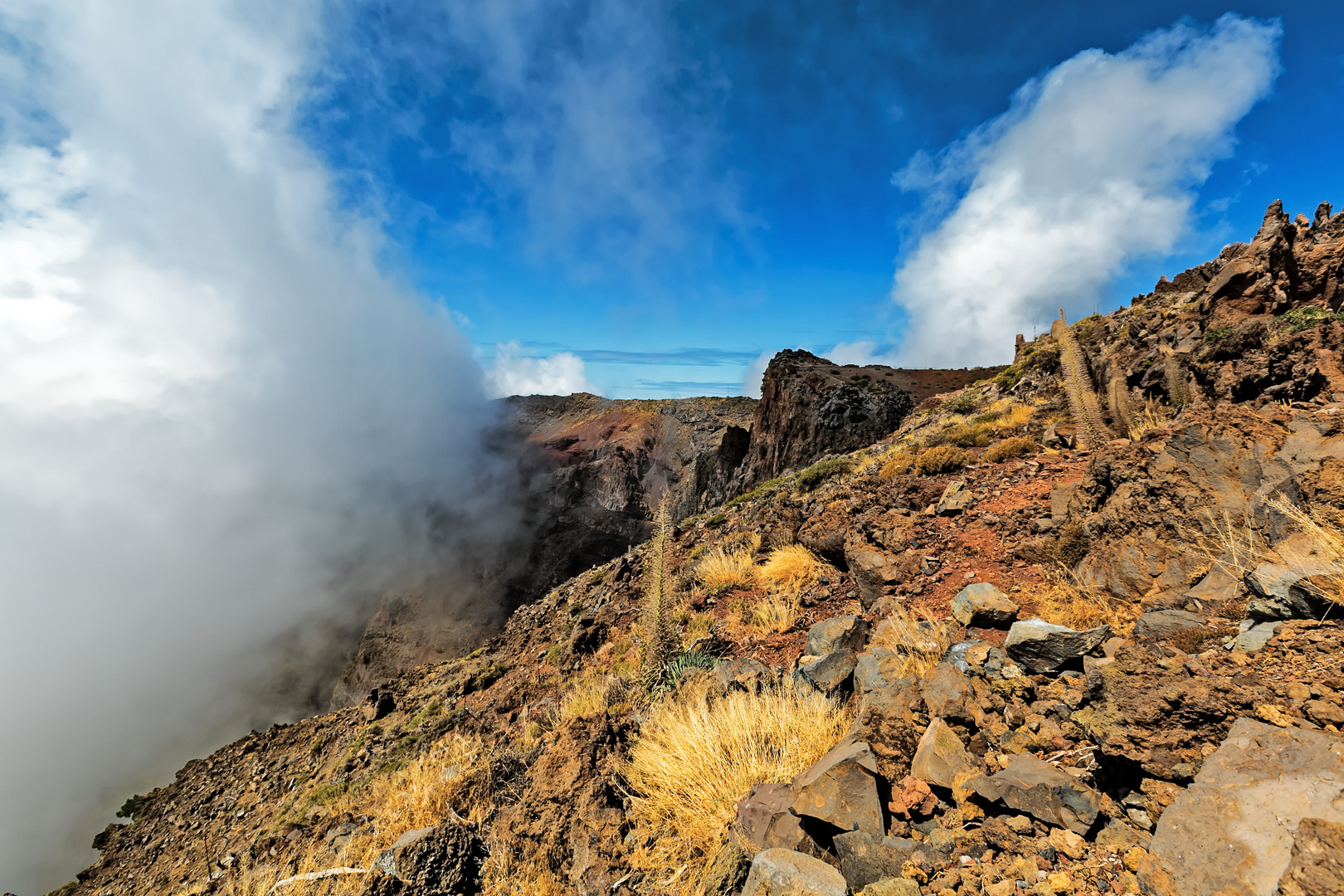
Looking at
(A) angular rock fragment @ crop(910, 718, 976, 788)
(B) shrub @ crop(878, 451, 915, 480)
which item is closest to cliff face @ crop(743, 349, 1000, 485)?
(B) shrub @ crop(878, 451, 915, 480)

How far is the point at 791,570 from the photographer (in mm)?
7277

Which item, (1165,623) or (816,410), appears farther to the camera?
(816,410)

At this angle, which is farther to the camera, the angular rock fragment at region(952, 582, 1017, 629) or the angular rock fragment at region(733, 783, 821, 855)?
the angular rock fragment at region(952, 582, 1017, 629)

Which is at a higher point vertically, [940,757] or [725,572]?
[725,572]

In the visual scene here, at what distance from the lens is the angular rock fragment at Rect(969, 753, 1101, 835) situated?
7.11ft

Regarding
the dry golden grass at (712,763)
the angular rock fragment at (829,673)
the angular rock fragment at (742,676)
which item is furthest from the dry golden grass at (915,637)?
the angular rock fragment at (742,676)

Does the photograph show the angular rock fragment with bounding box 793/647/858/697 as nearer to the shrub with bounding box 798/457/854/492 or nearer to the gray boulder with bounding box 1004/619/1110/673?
the gray boulder with bounding box 1004/619/1110/673

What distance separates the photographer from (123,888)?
8273 millimetres

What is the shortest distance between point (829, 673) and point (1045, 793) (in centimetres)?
215

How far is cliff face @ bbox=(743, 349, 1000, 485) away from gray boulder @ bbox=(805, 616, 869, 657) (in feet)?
72.9

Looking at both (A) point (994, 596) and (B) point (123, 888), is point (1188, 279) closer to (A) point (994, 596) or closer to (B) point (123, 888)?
(A) point (994, 596)

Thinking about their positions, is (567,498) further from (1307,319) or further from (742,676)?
(1307,319)

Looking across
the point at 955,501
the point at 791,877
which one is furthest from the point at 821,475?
the point at 791,877

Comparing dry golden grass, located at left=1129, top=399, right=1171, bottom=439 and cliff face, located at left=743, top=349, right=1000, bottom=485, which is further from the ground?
cliff face, located at left=743, top=349, right=1000, bottom=485
